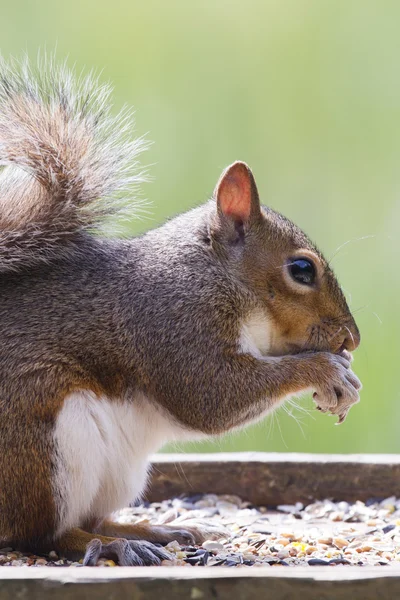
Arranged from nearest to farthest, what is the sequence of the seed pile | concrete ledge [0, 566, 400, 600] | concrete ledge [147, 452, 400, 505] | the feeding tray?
concrete ledge [0, 566, 400, 600] → the seed pile → the feeding tray → concrete ledge [147, 452, 400, 505]

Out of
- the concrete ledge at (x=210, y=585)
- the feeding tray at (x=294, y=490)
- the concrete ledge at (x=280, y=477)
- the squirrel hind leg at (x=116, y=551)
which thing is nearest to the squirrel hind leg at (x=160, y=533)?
the feeding tray at (x=294, y=490)

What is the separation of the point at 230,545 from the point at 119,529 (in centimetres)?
33

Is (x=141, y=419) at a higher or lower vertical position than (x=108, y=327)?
lower

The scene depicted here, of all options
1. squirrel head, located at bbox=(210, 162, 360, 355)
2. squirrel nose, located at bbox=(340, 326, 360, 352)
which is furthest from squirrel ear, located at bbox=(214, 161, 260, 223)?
squirrel nose, located at bbox=(340, 326, 360, 352)

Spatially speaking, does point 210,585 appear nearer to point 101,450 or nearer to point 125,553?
point 125,553

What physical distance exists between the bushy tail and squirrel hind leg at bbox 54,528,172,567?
0.78 meters

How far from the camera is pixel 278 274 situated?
118 inches

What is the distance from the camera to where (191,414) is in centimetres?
281

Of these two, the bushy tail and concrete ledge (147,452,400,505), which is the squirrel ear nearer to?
the bushy tail

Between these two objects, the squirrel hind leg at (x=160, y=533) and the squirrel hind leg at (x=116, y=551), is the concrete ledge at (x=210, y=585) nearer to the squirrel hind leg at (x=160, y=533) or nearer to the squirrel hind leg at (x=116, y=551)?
the squirrel hind leg at (x=116, y=551)

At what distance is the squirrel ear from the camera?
116 inches

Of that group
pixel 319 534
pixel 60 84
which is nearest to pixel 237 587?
pixel 319 534

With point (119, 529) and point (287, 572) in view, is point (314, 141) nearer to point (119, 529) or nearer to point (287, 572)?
point (119, 529)

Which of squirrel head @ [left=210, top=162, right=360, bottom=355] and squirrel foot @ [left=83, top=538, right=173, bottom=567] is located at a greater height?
squirrel head @ [left=210, top=162, right=360, bottom=355]
